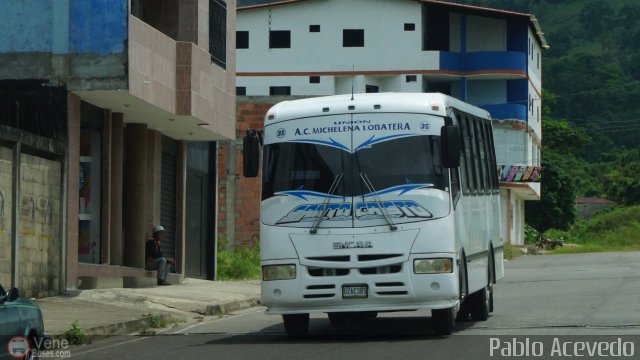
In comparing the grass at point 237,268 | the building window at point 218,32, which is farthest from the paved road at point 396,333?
the grass at point 237,268

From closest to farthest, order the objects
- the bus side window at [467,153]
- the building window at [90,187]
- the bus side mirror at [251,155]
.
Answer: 1. the bus side mirror at [251,155]
2. the bus side window at [467,153]
3. the building window at [90,187]

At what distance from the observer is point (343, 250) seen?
16953 mm

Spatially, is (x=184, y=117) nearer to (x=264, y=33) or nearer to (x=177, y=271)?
(x=177, y=271)

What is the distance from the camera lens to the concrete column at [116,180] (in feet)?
95.3

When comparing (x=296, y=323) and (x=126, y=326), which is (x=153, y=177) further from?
(x=296, y=323)

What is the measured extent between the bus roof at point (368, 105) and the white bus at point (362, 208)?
13 mm

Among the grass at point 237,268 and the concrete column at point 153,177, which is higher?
the concrete column at point 153,177

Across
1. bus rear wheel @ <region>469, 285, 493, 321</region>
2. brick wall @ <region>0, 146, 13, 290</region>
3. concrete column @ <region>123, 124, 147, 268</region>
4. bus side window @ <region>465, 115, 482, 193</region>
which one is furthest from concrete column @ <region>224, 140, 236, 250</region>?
bus rear wheel @ <region>469, 285, 493, 321</region>

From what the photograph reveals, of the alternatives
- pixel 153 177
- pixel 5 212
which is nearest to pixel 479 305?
pixel 5 212

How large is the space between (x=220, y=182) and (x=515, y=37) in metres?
32.1

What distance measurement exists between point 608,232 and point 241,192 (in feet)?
133

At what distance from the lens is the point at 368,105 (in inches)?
690

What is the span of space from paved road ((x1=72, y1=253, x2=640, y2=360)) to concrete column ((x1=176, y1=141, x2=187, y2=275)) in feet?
30.4

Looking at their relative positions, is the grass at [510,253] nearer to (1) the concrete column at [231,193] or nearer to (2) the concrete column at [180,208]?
(1) the concrete column at [231,193]
